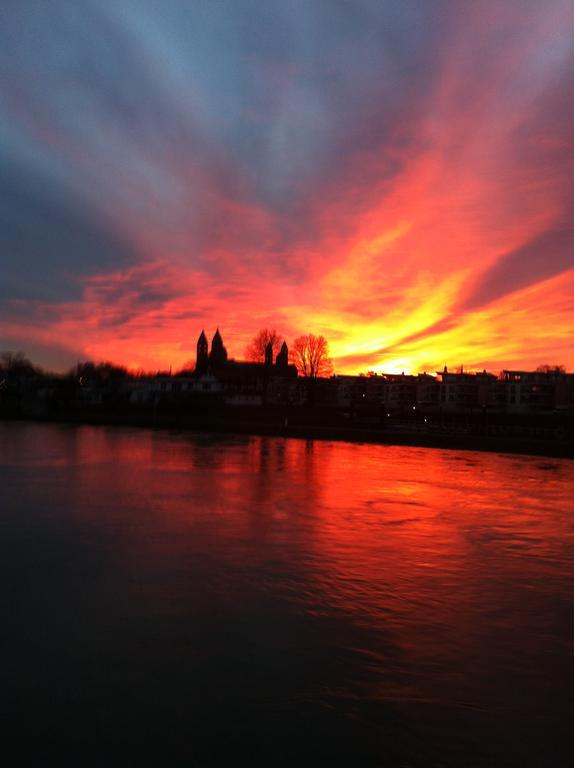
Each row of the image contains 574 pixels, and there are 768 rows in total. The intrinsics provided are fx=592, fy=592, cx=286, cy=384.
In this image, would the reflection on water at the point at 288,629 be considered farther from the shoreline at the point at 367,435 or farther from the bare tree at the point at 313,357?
the bare tree at the point at 313,357

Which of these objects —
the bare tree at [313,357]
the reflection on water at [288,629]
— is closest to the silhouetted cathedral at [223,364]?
the bare tree at [313,357]

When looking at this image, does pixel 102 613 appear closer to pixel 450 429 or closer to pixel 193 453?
pixel 193 453

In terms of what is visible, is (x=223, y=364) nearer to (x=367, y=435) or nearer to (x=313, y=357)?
(x=313, y=357)

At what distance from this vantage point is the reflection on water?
624 cm

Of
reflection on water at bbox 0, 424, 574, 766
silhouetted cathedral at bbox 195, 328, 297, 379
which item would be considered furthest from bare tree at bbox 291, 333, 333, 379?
reflection on water at bbox 0, 424, 574, 766

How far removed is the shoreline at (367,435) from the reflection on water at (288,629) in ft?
Result: 80.2

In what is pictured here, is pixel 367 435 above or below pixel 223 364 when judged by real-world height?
→ below

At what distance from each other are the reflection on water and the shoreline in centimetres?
2446

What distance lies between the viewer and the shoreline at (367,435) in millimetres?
43469

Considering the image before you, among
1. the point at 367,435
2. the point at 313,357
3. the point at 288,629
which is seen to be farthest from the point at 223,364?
the point at 288,629

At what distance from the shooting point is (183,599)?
10281mm

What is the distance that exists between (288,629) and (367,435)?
45894 mm

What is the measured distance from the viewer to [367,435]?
178 ft

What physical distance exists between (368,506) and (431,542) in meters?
5.18
